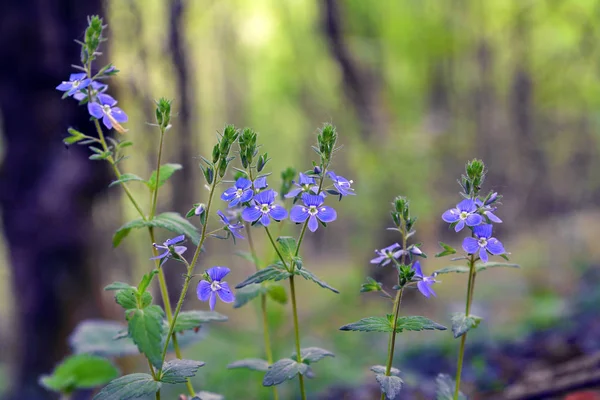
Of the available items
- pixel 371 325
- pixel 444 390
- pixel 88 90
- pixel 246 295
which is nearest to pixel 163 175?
pixel 88 90

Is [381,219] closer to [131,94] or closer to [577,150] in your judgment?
[131,94]

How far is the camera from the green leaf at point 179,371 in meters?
1.48

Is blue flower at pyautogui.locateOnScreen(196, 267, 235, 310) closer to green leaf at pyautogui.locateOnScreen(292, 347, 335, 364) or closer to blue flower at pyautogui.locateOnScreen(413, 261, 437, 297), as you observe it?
green leaf at pyautogui.locateOnScreen(292, 347, 335, 364)

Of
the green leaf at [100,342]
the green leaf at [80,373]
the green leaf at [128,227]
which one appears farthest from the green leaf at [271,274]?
the green leaf at [80,373]

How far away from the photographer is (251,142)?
4.88ft

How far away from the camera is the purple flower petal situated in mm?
1486

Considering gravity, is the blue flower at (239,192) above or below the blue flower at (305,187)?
below

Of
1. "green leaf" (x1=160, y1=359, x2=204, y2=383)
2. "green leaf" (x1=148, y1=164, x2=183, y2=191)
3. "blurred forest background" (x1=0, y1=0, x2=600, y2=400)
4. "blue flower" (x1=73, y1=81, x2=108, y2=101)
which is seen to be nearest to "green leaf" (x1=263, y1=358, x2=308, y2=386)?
"green leaf" (x1=160, y1=359, x2=204, y2=383)

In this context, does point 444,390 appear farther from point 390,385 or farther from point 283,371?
point 283,371

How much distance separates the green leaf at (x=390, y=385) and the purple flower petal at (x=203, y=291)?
1.74 feet

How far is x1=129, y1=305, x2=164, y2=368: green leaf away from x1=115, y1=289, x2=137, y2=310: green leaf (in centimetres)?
4

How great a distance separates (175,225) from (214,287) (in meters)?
0.29

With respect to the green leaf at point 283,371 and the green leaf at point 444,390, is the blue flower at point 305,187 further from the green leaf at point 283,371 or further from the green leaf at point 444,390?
the green leaf at point 444,390

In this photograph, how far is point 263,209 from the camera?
1.50 m
